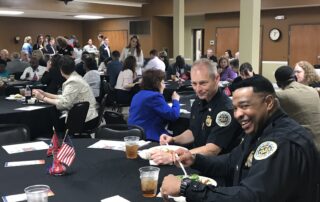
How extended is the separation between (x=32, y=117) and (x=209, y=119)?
2623mm

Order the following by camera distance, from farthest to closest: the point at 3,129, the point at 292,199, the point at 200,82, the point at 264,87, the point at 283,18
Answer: the point at 283,18, the point at 3,129, the point at 200,82, the point at 264,87, the point at 292,199

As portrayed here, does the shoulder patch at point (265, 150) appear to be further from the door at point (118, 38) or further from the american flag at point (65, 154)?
the door at point (118, 38)

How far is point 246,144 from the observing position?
188cm

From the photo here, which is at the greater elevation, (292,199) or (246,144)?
(246,144)

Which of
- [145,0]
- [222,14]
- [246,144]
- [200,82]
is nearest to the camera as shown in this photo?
[246,144]

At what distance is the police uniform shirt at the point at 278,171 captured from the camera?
1.54 metres

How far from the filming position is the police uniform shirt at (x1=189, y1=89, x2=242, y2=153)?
272 cm

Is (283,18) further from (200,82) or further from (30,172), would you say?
(30,172)

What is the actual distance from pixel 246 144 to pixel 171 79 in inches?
285

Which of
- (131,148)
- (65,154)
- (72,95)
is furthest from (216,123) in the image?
(72,95)

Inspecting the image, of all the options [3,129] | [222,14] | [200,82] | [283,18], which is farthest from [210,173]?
[222,14]

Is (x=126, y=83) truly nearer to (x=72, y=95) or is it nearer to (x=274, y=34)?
(x=72, y=95)

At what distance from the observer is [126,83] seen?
25.4 feet

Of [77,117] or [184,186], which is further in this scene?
[77,117]
